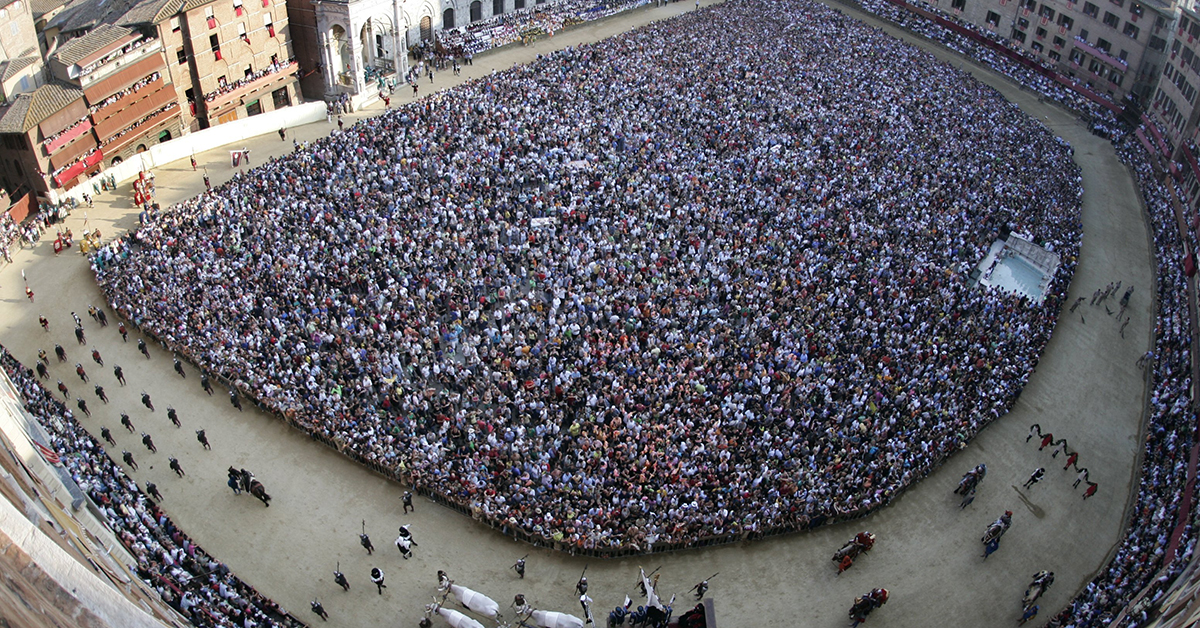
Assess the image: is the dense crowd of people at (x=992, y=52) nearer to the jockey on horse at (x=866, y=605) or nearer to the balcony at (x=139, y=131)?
the jockey on horse at (x=866, y=605)

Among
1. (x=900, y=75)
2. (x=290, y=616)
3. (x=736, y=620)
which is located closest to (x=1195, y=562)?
(x=736, y=620)

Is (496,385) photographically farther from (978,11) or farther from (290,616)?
(978,11)

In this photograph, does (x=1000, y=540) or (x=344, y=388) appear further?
(x=344, y=388)

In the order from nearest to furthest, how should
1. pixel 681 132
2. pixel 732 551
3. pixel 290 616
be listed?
pixel 290 616 < pixel 732 551 < pixel 681 132

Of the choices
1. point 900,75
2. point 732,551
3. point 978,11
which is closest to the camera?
point 732,551

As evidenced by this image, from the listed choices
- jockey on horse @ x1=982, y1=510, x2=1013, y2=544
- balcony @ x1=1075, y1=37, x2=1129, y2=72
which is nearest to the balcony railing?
jockey on horse @ x1=982, y1=510, x2=1013, y2=544

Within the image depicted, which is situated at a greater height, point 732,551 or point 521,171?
point 521,171
